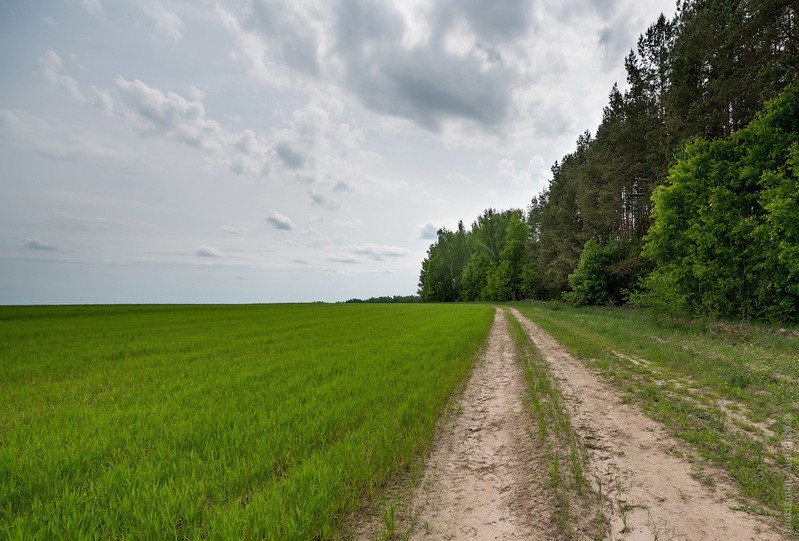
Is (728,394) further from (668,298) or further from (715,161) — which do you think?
(715,161)

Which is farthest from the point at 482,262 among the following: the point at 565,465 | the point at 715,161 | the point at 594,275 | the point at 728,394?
the point at 565,465

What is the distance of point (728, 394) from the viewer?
693cm

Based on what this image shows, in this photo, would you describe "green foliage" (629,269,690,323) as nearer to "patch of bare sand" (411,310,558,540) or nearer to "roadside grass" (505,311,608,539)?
"roadside grass" (505,311,608,539)

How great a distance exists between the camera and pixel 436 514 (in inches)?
136

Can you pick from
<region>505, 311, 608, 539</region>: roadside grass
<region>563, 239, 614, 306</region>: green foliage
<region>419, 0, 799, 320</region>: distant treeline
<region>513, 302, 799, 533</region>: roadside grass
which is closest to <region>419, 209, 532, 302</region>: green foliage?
<region>563, 239, 614, 306</region>: green foliage

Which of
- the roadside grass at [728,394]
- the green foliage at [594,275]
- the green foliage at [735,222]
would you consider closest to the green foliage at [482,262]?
the green foliage at [594,275]

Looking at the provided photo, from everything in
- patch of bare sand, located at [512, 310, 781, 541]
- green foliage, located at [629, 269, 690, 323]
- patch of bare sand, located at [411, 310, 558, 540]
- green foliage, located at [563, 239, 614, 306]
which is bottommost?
patch of bare sand, located at [411, 310, 558, 540]

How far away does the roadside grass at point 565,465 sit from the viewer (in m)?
3.23

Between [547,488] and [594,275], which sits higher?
[594,275]

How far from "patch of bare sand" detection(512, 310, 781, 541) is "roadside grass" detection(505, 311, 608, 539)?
0.49 feet

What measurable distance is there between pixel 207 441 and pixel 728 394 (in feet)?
31.8

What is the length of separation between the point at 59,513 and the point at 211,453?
4.58ft

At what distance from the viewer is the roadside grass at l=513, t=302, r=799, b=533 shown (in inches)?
158

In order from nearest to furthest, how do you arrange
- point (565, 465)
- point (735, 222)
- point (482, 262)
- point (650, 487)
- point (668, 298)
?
point (650, 487) < point (565, 465) < point (668, 298) < point (735, 222) < point (482, 262)
